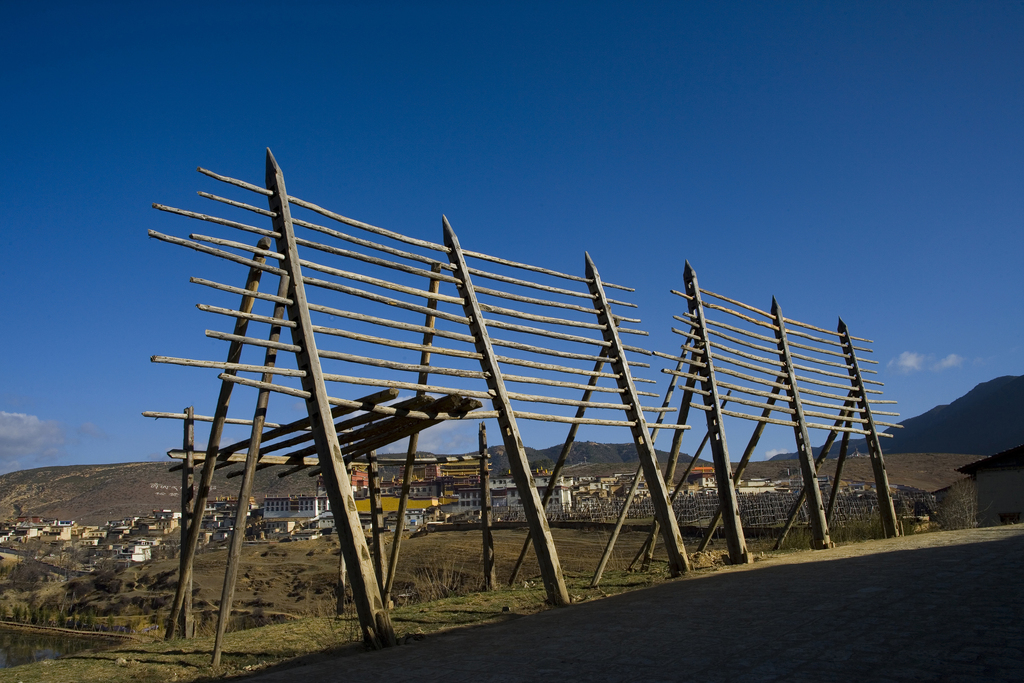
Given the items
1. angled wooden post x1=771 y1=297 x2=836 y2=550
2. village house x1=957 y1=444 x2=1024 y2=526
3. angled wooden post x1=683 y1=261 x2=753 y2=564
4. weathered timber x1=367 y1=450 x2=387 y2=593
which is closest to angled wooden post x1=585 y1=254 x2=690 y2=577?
angled wooden post x1=683 y1=261 x2=753 y2=564

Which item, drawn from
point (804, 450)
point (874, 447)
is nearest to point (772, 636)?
point (804, 450)

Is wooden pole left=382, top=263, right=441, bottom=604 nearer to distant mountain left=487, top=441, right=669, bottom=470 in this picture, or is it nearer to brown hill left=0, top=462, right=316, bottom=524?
brown hill left=0, top=462, right=316, bottom=524

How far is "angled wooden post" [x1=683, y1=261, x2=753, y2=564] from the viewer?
8.43 metres

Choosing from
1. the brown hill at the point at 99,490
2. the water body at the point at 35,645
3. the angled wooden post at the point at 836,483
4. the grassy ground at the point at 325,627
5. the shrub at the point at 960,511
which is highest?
the brown hill at the point at 99,490

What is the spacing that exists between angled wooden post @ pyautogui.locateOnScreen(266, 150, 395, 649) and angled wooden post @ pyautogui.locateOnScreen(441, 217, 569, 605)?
1.75 metres

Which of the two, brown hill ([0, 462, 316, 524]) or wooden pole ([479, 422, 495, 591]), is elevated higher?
brown hill ([0, 462, 316, 524])

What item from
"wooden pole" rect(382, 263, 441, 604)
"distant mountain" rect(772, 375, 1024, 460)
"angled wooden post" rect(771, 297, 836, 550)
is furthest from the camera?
"distant mountain" rect(772, 375, 1024, 460)

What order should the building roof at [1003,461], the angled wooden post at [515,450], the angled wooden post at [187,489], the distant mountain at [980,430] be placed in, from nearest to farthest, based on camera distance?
the angled wooden post at [515,450], the angled wooden post at [187,489], the building roof at [1003,461], the distant mountain at [980,430]

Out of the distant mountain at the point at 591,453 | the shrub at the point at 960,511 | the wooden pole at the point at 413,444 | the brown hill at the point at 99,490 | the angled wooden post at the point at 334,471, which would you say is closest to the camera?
the angled wooden post at the point at 334,471

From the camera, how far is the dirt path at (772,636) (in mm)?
3223

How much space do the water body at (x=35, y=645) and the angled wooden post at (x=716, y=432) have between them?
30.7ft

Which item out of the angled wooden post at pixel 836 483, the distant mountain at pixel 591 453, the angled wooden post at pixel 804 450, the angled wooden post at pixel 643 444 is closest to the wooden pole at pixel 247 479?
the angled wooden post at pixel 643 444

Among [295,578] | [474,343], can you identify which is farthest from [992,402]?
[474,343]

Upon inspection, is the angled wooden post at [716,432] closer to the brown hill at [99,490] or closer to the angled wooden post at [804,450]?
the angled wooden post at [804,450]
